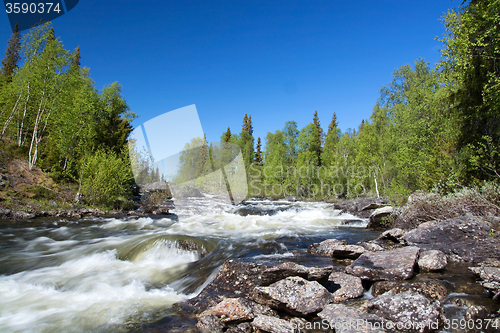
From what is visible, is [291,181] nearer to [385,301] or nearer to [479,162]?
[479,162]

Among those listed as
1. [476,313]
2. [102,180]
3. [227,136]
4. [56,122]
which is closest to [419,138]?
[476,313]

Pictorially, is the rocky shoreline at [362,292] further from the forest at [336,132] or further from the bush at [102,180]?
the bush at [102,180]

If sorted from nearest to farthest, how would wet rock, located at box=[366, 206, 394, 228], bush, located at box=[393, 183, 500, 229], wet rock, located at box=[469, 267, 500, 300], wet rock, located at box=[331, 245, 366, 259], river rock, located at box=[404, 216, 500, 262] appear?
wet rock, located at box=[469, 267, 500, 300], river rock, located at box=[404, 216, 500, 262], wet rock, located at box=[331, 245, 366, 259], bush, located at box=[393, 183, 500, 229], wet rock, located at box=[366, 206, 394, 228]

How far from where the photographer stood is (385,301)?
433 centimetres

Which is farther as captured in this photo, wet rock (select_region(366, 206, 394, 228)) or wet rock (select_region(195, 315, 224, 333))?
wet rock (select_region(366, 206, 394, 228))

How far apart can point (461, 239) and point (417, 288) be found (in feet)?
11.7

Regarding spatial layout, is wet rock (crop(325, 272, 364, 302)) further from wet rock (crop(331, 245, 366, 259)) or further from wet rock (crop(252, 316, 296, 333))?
wet rock (crop(331, 245, 366, 259))

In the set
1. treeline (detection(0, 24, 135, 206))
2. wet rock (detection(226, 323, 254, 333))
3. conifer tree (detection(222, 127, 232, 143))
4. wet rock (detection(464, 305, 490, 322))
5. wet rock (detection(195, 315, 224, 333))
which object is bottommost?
wet rock (detection(464, 305, 490, 322))

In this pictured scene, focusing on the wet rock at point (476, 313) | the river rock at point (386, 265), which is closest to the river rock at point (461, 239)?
the river rock at point (386, 265)

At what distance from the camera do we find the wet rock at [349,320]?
3.73 metres

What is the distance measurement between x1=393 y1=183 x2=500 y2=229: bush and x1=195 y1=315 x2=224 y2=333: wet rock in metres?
8.40

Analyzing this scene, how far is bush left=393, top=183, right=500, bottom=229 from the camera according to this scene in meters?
7.66

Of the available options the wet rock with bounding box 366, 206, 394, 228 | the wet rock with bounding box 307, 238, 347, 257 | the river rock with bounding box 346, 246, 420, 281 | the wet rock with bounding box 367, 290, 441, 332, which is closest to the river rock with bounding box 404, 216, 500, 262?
the river rock with bounding box 346, 246, 420, 281

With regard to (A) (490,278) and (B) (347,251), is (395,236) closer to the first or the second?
(B) (347,251)
